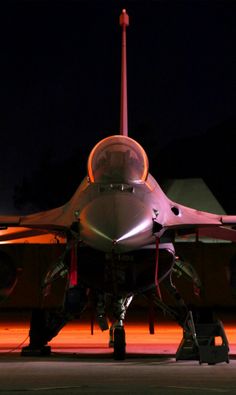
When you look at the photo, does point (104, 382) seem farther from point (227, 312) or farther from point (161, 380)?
point (227, 312)

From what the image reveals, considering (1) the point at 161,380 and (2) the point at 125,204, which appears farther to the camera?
(2) the point at 125,204

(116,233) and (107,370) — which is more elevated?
(116,233)

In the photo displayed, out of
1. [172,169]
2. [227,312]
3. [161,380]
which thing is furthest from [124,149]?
[172,169]

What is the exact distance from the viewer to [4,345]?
14.2 m

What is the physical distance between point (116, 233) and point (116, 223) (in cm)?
14

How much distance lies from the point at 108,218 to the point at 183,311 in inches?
99.9

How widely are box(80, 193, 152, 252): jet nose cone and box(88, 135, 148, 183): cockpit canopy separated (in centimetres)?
47

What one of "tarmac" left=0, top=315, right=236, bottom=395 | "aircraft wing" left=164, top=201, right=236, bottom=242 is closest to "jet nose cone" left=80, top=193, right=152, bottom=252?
"aircraft wing" left=164, top=201, right=236, bottom=242

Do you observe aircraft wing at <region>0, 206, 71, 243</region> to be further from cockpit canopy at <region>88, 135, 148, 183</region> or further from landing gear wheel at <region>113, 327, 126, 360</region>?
landing gear wheel at <region>113, 327, 126, 360</region>

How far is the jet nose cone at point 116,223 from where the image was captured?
9.95 m

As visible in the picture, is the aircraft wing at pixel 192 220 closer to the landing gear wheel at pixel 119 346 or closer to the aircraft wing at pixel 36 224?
the aircraft wing at pixel 36 224

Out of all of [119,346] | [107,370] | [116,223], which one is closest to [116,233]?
[116,223]

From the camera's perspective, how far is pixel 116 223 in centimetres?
1002

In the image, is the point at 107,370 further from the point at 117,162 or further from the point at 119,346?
the point at 117,162
